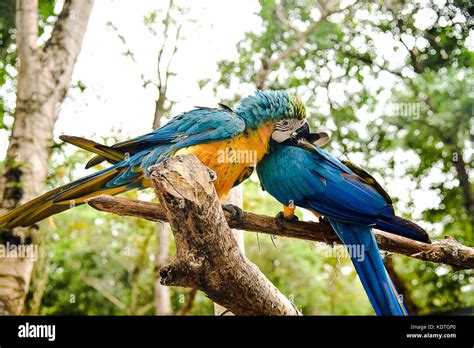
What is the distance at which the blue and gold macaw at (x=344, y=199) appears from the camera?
158 centimetres

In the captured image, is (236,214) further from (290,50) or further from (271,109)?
(290,50)

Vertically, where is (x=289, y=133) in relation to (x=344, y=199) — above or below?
above

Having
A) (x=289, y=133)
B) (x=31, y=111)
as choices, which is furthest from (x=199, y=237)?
(x=31, y=111)

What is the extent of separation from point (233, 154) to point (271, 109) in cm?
24

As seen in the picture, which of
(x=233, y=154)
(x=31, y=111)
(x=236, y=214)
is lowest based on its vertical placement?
(x=236, y=214)

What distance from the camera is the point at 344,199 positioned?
5.49 feet

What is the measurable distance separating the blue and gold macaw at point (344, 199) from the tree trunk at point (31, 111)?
4.15ft

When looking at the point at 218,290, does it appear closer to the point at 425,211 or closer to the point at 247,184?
the point at 247,184

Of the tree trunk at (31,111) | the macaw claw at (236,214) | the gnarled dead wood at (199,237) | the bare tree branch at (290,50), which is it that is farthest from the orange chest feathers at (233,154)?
the tree trunk at (31,111)

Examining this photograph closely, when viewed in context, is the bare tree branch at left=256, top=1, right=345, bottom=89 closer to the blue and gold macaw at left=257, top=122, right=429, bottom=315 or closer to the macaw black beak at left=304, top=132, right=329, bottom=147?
the macaw black beak at left=304, top=132, right=329, bottom=147

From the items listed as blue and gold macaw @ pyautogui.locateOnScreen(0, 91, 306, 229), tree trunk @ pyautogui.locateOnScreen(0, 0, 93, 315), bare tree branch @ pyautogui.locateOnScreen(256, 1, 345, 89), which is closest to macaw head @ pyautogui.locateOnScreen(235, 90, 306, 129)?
blue and gold macaw @ pyautogui.locateOnScreen(0, 91, 306, 229)
